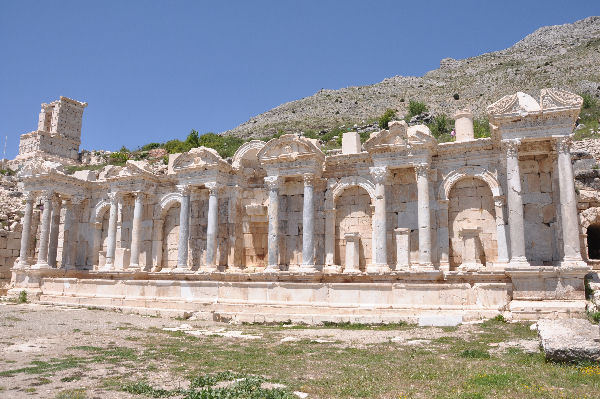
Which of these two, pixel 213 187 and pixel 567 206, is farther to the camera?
pixel 213 187

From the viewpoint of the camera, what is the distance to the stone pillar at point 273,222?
20656mm

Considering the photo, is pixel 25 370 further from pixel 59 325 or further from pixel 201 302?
pixel 201 302

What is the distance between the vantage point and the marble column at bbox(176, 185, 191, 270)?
22908mm


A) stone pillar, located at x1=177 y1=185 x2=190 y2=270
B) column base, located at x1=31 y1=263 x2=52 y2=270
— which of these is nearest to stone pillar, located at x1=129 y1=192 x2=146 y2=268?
stone pillar, located at x1=177 y1=185 x2=190 y2=270

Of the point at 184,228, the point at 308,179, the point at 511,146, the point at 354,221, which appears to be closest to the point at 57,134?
the point at 184,228

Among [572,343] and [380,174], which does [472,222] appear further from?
[572,343]

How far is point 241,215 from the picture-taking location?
23625 mm

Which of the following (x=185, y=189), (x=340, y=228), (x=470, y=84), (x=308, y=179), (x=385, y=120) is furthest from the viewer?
(x=470, y=84)

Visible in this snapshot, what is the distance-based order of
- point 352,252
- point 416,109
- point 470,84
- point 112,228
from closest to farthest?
1. point 352,252
2. point 112,228
3. point 416,109
4. point 470,84

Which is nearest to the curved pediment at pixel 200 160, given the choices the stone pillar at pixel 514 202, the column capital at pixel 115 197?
the column capital at pixel 115 197

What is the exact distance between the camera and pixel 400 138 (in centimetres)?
1952

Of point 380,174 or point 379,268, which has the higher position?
point 380,174

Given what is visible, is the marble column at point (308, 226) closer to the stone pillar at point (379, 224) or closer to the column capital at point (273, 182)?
the column capital at point (273, 182)

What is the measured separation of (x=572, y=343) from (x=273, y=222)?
1444 cm
